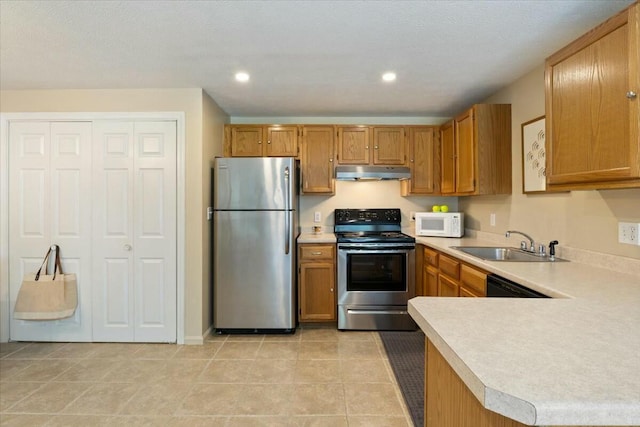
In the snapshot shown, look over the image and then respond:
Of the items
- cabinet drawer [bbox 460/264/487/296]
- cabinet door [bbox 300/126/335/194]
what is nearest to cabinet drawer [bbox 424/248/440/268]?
cabinet drawer [bbox 460/264/487/296]

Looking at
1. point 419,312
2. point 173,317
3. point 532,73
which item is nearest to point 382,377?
point 419,312

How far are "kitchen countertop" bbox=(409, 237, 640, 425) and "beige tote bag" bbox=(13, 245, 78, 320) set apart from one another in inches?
122

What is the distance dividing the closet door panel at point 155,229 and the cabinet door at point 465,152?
2.64 metres

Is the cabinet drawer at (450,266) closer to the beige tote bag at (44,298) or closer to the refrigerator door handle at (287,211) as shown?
the refrigerator door handle at (287,211)

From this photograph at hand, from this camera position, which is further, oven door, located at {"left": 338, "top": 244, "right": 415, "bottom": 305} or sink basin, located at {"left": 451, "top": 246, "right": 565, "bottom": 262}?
oven door, located at {"left": 338, "top": 244, "right": 415, "bottom": 305}

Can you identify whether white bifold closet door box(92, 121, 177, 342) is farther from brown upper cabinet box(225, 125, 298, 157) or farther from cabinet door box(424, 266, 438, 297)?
Answer: cabinet door box(424, 266, 438, 297)

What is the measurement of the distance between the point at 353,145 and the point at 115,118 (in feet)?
7.61

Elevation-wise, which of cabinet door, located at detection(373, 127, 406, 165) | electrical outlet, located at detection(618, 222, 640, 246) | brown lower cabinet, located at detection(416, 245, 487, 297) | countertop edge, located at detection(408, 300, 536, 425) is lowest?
brown lower cabinet, located at detection(416, 245, 487, 297)

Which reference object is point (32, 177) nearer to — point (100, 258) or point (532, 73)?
point (100, 258)

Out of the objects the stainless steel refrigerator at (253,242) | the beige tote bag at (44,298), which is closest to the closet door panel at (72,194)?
the beige tote bag at (44,298)

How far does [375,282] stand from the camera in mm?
3357

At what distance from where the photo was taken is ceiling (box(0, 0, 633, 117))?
1791 millimetres

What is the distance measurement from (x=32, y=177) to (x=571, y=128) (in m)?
4.09

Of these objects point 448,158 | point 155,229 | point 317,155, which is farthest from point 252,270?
point 448,158
